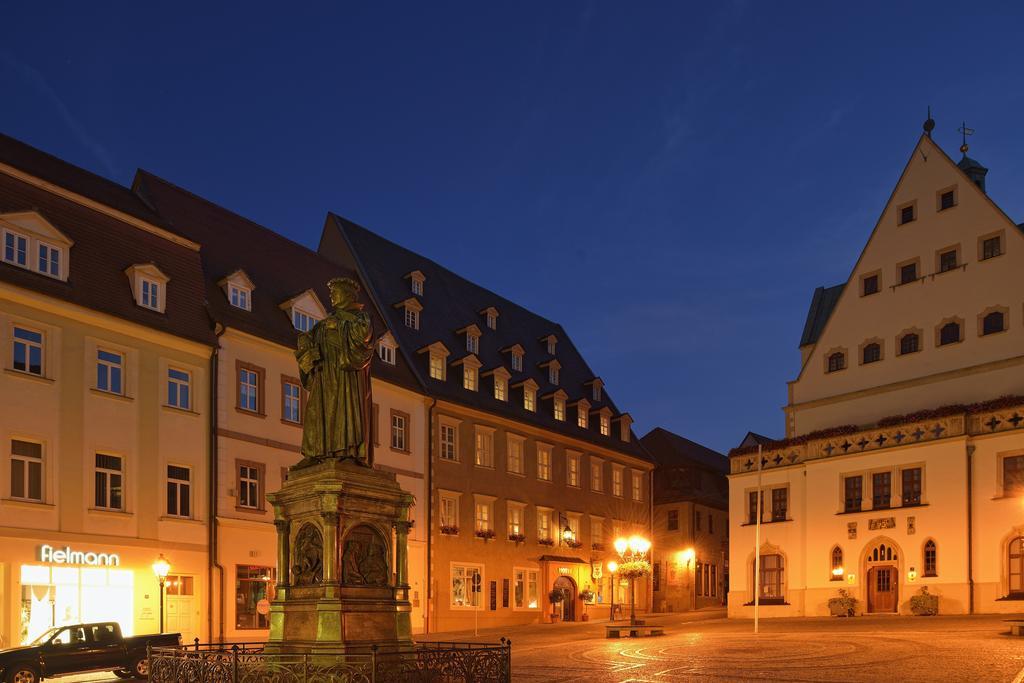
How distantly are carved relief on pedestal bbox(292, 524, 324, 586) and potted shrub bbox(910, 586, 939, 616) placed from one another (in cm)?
3033

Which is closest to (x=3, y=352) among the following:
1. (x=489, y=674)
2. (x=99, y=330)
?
(x=99, y=330)

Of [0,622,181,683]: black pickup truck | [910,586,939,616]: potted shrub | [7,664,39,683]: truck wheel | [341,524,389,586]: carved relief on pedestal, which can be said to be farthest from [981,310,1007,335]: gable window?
[7,664,39,683]: truck wheel

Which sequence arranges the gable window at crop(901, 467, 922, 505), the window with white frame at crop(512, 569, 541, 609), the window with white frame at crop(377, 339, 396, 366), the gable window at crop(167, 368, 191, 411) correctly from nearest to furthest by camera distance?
the gable window at crop(167, 368, 191, 411), the gable window at crop(901, 467, 922, 505), the window with white frame at crop(377, 339, 396, 366), the window with white frame at crop(512, 569, 541, 609)

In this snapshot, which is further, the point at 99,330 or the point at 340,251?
the point at 340,251

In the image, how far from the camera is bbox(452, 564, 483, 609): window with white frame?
45.3 metres

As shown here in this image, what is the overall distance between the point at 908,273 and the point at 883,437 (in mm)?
7585

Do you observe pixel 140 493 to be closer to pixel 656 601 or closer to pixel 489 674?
pixel 489 674

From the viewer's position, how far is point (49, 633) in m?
24.2

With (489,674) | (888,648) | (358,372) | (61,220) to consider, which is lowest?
(888,648)

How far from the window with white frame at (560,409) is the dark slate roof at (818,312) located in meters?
13.0

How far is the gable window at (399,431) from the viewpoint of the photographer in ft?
141

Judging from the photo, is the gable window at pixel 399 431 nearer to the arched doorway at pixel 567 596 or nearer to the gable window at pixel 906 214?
the arched doorway at pixel 567 596

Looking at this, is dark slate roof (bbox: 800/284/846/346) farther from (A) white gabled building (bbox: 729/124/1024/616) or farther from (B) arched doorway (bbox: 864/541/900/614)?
(B) arched doorway (bbox: 864/541/900/614)

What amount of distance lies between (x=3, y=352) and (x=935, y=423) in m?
32.2
